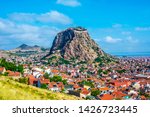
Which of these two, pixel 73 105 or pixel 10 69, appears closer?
pixel 73 105

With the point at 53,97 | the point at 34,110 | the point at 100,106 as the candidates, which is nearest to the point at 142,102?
the point at 100,106

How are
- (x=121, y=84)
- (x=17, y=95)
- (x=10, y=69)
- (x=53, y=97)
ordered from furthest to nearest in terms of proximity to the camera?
(x=121, y=84) → (x=10, y=69) → (x=53, y=97) → (x=17, y=95)

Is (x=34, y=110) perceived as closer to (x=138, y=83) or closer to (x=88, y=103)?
(x=88, y=103)

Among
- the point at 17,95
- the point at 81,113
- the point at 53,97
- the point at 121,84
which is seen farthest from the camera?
the point at 121,84

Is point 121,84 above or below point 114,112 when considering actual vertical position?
below

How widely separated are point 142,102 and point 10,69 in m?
64.1

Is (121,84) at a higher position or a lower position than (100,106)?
lower

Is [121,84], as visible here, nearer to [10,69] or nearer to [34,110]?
[10,69]

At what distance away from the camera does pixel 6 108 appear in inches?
424

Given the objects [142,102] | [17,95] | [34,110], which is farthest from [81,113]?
[17,95]

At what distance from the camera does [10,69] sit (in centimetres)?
7312

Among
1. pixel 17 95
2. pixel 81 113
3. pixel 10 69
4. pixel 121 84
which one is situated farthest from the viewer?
pixel 121 84

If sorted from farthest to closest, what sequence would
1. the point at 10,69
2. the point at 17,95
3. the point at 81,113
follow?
the point at 10,69 < the point at 17,95 < the point at 81,113

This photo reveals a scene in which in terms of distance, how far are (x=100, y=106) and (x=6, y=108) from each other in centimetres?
307
